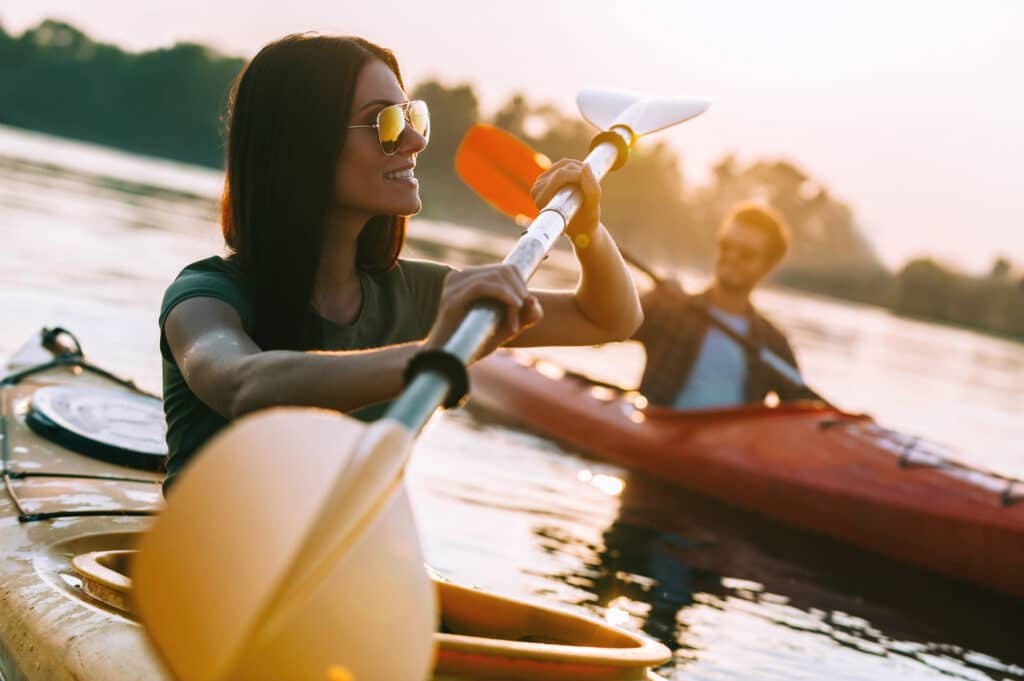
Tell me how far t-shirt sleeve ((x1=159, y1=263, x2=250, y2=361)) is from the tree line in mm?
56878

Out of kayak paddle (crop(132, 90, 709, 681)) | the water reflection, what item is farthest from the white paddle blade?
the water reflection

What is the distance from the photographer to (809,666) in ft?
14.9

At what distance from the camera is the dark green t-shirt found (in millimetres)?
2107

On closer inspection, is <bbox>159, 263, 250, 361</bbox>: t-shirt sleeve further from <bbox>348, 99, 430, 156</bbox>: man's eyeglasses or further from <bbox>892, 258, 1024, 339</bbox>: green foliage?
<bbox>892, 258, 1024, 339</bbox>: green foliage

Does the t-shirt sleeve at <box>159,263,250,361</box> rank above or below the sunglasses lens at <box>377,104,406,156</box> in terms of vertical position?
below

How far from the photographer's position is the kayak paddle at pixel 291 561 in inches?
58.2

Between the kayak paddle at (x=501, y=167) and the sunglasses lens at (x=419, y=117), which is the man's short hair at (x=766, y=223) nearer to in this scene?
the kayak paddle at (x=501, y=167)

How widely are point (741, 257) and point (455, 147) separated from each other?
74055mm

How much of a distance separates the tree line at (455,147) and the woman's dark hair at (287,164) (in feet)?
186

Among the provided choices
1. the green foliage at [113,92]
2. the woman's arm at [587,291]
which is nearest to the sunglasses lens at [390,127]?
the woman's arm at [587,291]

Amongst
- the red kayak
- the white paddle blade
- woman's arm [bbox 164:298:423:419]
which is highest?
the white paddle blade

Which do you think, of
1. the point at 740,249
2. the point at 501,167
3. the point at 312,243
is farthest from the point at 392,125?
the point at 740,249

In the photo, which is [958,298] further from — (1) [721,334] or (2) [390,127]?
(2) [390,127]

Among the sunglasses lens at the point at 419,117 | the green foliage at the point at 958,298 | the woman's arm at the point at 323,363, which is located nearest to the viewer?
the woman's arm at the point at 323,363
